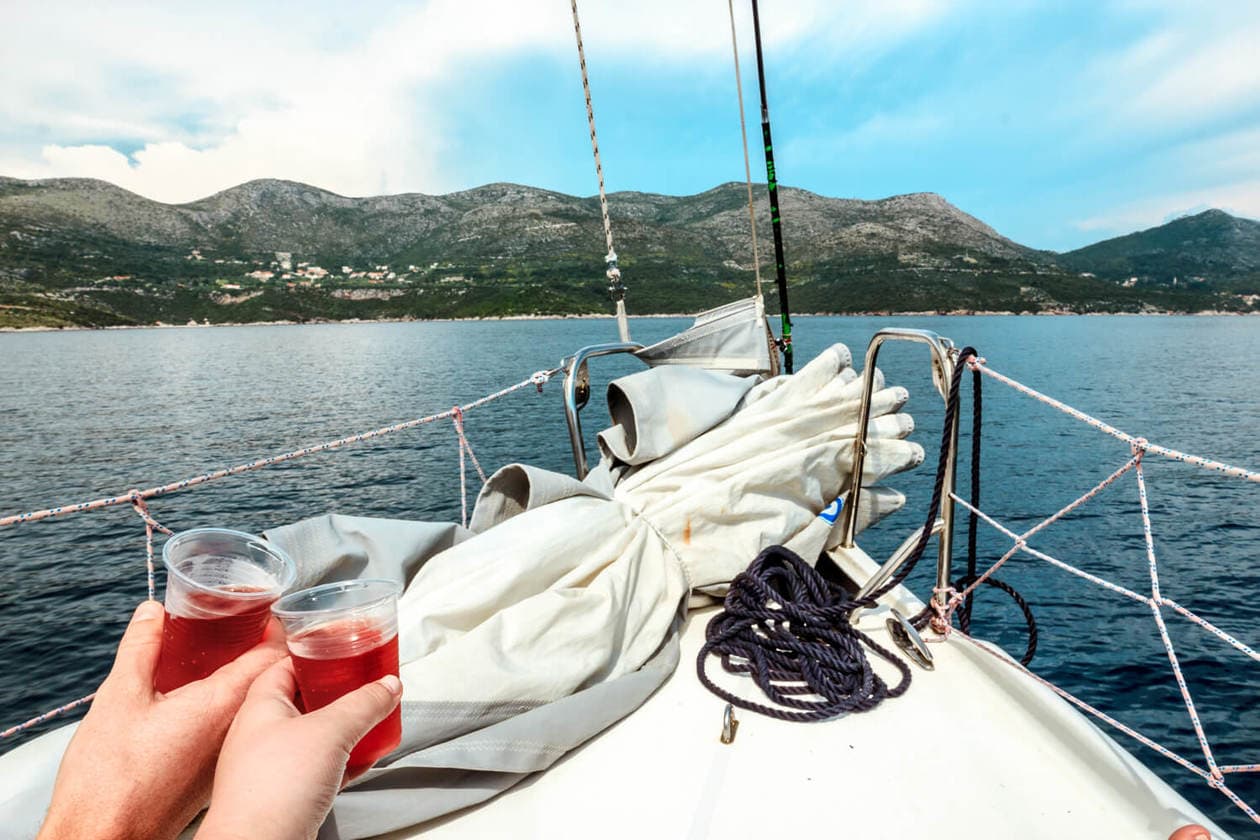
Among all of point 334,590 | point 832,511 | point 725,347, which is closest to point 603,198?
point 725,347

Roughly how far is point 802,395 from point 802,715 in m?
1.62

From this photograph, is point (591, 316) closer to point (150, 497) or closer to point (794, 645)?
point (150, 497)

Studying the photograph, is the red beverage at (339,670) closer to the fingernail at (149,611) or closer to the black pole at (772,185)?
the fingernail at (149,611)

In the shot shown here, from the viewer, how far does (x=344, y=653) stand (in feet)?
3.41

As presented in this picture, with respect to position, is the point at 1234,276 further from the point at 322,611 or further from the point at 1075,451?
the point at 322,611

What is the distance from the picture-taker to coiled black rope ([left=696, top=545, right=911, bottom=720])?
2.22 m

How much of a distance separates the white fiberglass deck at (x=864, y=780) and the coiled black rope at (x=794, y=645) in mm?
64

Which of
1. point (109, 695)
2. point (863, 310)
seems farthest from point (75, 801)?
point (863, 310)

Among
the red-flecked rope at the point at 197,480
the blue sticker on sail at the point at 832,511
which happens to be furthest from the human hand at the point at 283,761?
the blue sticker on sail at the point at 832,511

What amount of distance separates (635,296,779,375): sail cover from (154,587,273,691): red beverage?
3.36 meters

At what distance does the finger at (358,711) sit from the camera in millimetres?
892

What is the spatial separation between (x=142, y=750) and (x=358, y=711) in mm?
342

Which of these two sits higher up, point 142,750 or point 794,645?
point 142,750

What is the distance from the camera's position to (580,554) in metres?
2.44
